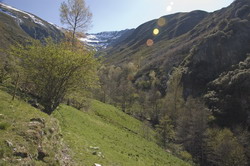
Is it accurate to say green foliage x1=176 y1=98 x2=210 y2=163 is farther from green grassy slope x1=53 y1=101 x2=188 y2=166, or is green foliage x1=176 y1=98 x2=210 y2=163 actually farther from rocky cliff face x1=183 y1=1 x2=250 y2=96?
green grassy slope x1=53 y1=101 x2=188 y2=166

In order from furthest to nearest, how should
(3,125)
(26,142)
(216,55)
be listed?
(216,55) → (3,125) → (26,142)

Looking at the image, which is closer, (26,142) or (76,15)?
(26,142)

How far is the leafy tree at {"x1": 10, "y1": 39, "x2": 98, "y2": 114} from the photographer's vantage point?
1725 centimetres

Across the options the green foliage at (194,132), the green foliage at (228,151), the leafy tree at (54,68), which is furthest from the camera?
the green foliage at (194,132)

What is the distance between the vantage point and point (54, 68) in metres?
17.5

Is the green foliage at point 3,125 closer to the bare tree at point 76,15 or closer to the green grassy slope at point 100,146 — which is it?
the green grassy slope at point 100,146

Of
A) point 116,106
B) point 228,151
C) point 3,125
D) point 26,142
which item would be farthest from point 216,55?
point 3,125

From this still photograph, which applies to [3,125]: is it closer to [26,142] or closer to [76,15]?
[26,142]

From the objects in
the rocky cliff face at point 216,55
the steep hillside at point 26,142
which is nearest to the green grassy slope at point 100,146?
the steep hillside at point 26,142

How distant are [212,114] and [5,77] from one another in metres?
63.2

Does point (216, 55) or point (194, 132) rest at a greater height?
point (216, 55)

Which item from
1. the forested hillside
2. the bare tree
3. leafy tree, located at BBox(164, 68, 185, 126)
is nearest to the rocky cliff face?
the forested hillside

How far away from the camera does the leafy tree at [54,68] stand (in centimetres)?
1725

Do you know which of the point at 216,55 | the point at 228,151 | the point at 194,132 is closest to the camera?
the point at 228,151
